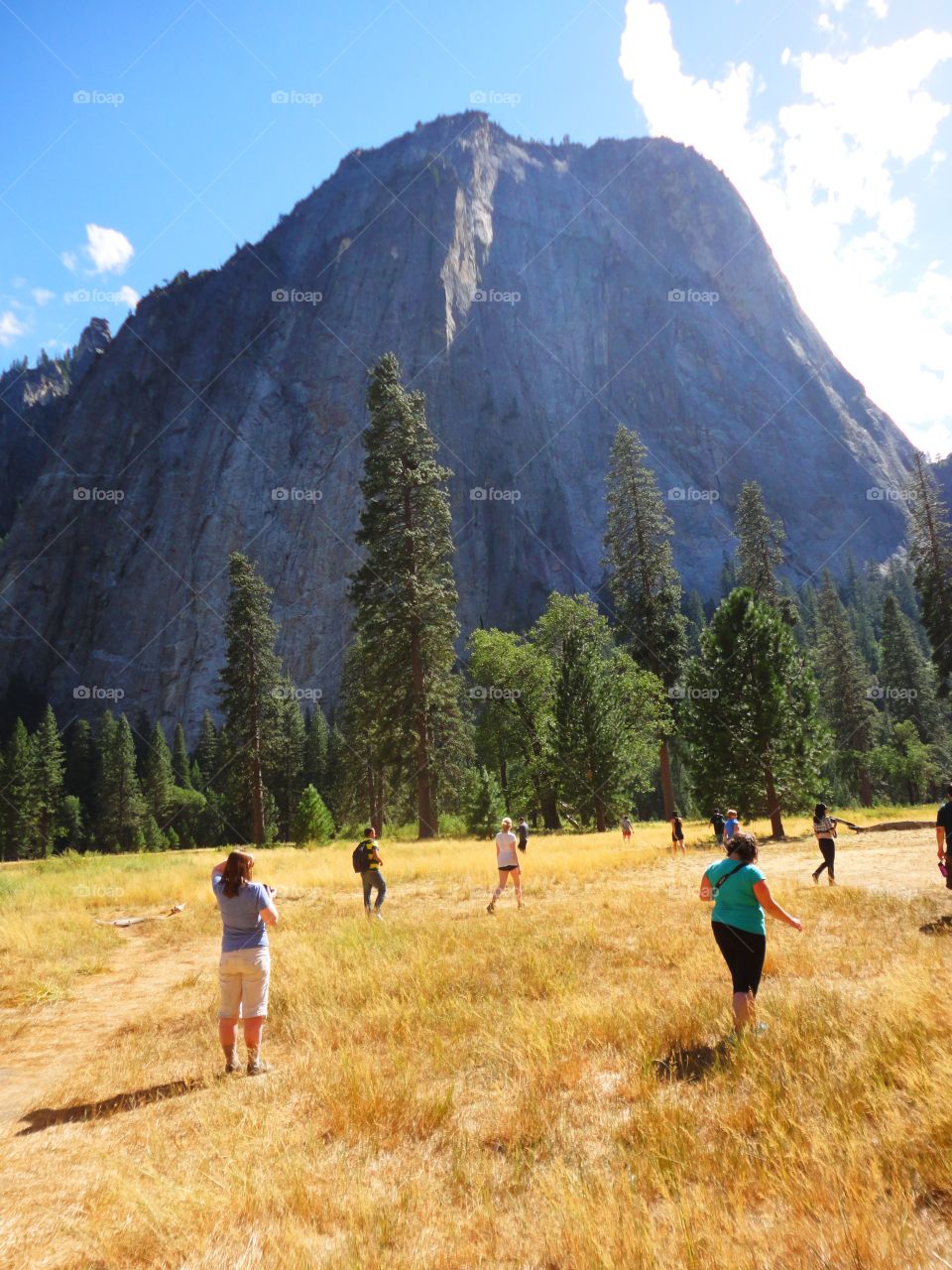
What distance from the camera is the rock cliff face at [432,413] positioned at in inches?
4259

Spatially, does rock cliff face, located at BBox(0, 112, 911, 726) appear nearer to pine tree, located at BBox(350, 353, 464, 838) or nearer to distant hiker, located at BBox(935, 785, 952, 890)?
pine tree, located at BBox(350, 353, 464, 838)

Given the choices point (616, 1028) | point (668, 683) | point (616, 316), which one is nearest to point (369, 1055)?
point (616, 1028)

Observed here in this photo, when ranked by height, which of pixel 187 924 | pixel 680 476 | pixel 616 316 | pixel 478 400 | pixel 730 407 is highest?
pixel 616 316

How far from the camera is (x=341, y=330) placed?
114062mm

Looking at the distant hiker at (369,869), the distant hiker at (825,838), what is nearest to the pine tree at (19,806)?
the distant hiker at (369,869)

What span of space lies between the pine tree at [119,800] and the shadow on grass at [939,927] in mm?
74494

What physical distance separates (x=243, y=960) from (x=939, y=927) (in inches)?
351

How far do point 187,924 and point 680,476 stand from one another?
125 metres

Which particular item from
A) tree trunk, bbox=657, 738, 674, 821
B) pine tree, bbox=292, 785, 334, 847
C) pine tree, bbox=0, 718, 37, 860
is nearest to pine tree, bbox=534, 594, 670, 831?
tree trunk, bbox=657, 738, 674, 821

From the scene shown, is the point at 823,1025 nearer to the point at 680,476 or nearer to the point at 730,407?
the point at 680,476

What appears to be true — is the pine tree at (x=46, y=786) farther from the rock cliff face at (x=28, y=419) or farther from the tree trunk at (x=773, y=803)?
the rock cliff face at (x=28, y=419)

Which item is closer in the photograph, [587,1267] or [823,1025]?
[587,1267]

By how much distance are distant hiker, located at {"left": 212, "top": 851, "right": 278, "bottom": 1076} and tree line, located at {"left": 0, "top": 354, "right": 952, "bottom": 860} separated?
20.7 m
